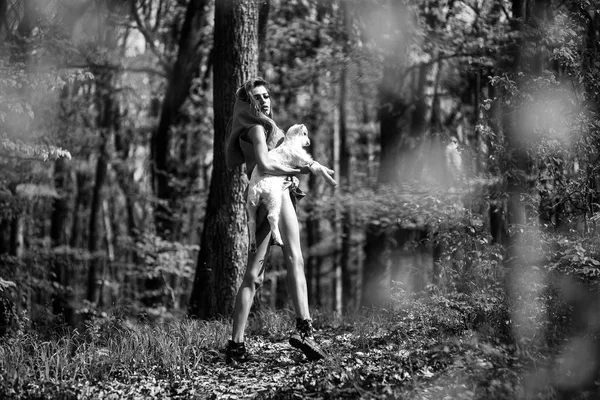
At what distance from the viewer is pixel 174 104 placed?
15414 mm

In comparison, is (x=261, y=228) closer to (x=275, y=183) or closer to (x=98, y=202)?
(x=275, y=183)

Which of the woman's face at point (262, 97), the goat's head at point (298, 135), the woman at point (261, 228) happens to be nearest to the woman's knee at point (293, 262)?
the woman at point (261, 228)

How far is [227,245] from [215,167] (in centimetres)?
103

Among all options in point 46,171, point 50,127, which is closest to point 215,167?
point 50,127

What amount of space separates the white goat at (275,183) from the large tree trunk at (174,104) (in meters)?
9.75

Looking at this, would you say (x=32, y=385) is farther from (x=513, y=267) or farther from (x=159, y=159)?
(x=159, y=159)

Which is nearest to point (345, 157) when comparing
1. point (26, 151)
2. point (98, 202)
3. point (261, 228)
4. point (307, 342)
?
point (98, 202)

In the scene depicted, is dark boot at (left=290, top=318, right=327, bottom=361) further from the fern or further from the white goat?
the fern

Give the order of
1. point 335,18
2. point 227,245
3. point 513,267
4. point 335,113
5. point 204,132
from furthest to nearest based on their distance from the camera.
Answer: point 335,113 < point 204,132 < point 335,18 < point 227,245 < point 513,267

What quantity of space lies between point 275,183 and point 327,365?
5.25ft

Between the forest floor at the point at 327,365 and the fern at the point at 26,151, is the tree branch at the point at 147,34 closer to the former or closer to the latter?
the fern at the point at 26,151

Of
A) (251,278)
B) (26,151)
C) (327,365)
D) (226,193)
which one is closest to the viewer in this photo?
(327,365)

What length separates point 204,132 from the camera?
60.7ft

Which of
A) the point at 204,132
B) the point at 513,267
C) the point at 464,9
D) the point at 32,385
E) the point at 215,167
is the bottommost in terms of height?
the point at 32,385
